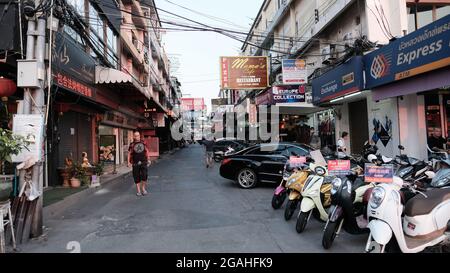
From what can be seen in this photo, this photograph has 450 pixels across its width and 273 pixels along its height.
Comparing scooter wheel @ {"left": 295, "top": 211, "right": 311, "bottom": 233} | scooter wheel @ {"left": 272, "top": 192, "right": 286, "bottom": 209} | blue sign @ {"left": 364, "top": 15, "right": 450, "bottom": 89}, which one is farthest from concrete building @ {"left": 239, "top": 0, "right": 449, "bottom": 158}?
scooter wheel @ {"left": 295, "top": 211, "right": 311, "bottom": 233}

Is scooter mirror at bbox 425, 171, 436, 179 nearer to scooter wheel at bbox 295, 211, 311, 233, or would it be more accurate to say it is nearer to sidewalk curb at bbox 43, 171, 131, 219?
scooter wheel at bbox 295, 211, 311, 233

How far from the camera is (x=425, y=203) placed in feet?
14.6

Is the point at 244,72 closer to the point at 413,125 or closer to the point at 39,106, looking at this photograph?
the point at 413,125

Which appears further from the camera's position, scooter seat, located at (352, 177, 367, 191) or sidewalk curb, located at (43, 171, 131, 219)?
sidewalk curb, located at (43, 171, 131, 219)

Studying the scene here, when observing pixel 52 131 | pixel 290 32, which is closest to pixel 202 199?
pixel 52 131

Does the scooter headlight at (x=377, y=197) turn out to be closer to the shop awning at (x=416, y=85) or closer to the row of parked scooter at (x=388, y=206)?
the row of parked scooter at (x=388, y=206)

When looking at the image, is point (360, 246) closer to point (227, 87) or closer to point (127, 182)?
point (127, 182)

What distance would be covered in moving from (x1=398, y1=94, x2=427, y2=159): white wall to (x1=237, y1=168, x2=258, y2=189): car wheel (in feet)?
16.5

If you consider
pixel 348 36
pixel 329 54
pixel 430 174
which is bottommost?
pixel 430 174

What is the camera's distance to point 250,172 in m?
11.2

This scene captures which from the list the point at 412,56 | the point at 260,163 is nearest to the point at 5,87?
the point at 260,163

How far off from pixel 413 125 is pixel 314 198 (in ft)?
Result: 24.5

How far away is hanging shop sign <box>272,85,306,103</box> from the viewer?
683 inches
